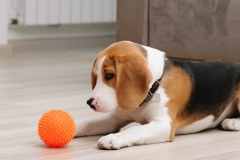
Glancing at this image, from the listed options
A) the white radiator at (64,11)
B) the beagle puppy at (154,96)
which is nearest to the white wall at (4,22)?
the white radiator at (64,11)

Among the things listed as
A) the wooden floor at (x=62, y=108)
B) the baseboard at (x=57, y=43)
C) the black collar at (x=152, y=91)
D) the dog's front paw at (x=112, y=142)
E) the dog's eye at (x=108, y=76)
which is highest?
the dog's eye at (x=108, y=76)

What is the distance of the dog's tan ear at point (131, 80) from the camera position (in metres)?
1.74

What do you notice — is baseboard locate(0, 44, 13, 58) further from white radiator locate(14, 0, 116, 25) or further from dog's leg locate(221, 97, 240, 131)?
dog's leg locate(221, 97, 240, 131)

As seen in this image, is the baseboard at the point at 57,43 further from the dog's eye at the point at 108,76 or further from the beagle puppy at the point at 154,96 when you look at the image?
the dog's eye at the point at 108,76

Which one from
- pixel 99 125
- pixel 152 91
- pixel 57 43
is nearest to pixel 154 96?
pixel 152 91

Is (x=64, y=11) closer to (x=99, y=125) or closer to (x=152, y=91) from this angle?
(x=99, y=125)

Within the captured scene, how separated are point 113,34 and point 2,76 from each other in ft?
7.49

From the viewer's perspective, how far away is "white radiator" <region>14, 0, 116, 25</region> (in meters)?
4.63

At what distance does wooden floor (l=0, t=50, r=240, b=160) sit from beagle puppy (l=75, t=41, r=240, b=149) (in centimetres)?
4

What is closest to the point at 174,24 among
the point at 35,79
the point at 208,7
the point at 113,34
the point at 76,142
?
the point at 208,7

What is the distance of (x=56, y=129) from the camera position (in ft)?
5.57

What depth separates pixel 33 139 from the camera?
1.86 metres

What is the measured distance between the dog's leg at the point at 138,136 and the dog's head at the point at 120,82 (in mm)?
80

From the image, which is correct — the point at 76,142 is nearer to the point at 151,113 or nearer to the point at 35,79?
the point at 151,113
